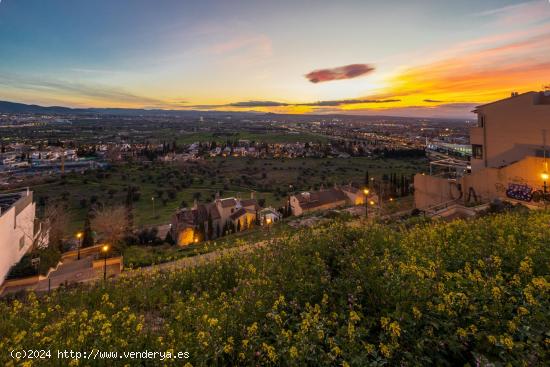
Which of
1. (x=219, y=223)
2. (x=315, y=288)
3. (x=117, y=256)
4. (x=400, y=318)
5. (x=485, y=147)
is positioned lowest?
(x=219, y=223)

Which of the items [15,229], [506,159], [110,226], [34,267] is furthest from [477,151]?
[15,229]

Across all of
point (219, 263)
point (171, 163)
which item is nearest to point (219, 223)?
point (219, 263)

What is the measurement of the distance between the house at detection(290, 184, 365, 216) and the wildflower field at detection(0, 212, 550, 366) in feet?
116

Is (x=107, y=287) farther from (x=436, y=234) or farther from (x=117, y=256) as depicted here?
(x=117, y=256)

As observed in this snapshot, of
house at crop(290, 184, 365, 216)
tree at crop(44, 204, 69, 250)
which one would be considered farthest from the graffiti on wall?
tree at crop(44, 204, 69, 250)

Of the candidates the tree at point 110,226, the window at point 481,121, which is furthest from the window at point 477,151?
the tree at point 110,226

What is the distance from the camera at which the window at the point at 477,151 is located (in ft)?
79.3

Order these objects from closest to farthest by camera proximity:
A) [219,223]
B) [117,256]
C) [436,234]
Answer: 1. [436,234]
2. [117,256]
3. [219,223]

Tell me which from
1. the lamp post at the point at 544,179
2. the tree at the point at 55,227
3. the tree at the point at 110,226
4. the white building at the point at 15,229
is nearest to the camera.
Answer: the lamp post at the point at 544,179

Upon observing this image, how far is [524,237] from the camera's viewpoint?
272 inches

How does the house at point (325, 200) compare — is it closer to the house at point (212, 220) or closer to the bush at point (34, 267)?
the house at point (212, 220)

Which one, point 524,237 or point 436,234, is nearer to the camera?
point 524,237

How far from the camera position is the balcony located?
79.0 feet

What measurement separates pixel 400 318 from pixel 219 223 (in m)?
40.0
